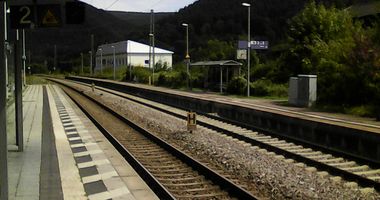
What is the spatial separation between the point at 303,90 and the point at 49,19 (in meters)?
25.6

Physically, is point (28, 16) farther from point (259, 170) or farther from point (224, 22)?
point (224, 22)

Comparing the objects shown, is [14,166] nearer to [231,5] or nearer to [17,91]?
[17,91]

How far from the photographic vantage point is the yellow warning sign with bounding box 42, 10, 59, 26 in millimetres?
9969

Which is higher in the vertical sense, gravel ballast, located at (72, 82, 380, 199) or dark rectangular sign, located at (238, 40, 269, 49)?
dark rectangular sign, located at (238, 40, 269, 49)

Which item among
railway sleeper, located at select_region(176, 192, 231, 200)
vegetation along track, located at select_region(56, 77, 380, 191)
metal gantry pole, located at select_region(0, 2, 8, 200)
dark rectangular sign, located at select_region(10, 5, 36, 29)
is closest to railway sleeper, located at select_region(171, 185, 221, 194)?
railway sleeper, located at select_region(176, 192, 231, 200)

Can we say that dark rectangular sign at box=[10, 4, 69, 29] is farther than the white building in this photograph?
No

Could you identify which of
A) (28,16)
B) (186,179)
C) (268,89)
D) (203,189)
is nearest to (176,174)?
(186,179)

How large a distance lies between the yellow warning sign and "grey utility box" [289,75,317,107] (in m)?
24.1

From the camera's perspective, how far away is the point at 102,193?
974 centimetres

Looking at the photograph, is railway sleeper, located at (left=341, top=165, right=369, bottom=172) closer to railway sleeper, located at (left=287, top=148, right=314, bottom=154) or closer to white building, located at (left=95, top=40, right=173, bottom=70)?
railway sleeper, located at (left=287, top=148, right=314, bottom=154)

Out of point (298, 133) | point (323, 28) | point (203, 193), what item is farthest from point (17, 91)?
point (323, 28)

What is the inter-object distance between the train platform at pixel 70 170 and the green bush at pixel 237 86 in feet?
97.8

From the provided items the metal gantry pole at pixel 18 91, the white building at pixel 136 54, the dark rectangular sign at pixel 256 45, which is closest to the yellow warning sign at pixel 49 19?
the metal gantry pole at pixel 18 91

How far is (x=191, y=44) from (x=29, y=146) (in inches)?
5628
